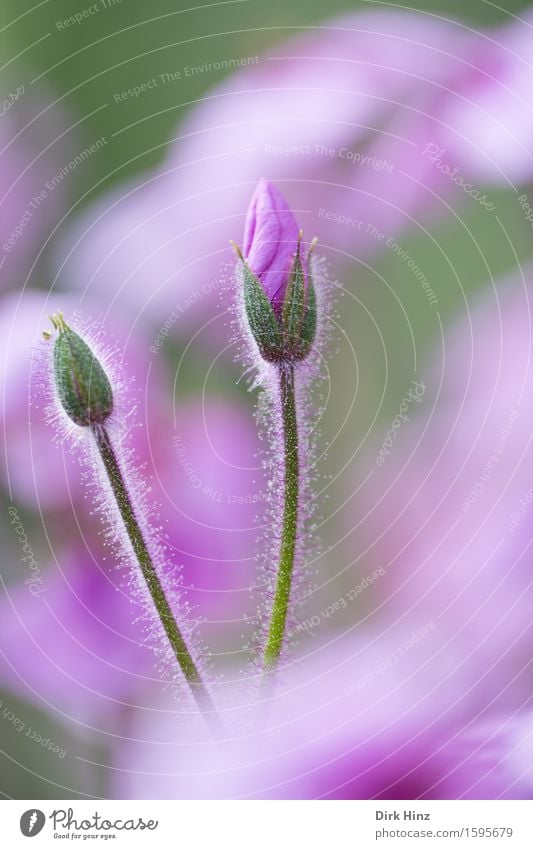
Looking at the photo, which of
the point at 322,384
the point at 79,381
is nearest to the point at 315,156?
the point at 322,384

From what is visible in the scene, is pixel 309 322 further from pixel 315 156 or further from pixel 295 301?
pixel 315 156

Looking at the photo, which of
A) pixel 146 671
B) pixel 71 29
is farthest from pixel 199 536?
pixel 71 29

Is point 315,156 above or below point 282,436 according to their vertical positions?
above

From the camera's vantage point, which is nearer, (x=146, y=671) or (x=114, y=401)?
(x=114, y=401)

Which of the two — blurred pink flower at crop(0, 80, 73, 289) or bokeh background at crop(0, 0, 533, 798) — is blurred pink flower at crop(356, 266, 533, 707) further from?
blurred pink flower at crop(0, 80, 73, 289)

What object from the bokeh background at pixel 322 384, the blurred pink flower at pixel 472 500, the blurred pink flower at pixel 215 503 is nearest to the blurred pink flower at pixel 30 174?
the bokeh background at pixel 322 384

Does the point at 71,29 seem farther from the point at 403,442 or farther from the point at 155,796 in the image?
the point at 155,796
